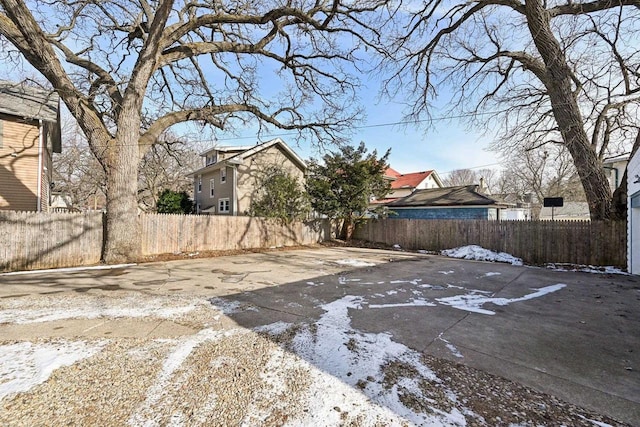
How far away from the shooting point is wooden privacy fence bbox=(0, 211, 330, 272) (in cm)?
743

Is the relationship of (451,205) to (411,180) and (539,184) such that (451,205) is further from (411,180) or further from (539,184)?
(539,184)

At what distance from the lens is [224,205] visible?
1831cm

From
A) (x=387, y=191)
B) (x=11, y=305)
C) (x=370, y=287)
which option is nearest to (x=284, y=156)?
(x=387, y=191)

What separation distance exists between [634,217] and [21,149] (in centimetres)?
1880

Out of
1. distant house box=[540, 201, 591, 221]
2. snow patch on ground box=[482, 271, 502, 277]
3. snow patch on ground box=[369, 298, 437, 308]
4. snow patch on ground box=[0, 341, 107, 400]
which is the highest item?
distant house box=[540, 201, 591, 221]

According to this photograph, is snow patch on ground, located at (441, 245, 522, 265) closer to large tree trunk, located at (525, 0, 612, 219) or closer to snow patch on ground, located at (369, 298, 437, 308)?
large tree trunk, located at (525, 0, 612, 219)

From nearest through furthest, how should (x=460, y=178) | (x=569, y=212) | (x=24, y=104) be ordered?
1. (x=24, y=104)
2. (x=569, y=212)
3. (x=460, y=178)

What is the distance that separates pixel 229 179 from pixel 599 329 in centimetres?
1722

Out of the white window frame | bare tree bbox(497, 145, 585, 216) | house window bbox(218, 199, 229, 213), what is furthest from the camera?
bare tree bbox(497, 145, 585, 216)

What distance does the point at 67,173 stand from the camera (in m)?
22.5

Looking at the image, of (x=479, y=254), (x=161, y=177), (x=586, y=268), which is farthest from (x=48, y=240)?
(x=161, y=177)

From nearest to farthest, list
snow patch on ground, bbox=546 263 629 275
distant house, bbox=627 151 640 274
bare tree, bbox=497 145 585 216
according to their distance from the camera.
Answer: distant house, bbox=627 151 640 274
snow patch on ground, bbox=546 263 629 275
bare tree, bbox=497 145 585 216

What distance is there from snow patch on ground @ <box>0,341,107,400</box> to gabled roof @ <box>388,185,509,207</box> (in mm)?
16703

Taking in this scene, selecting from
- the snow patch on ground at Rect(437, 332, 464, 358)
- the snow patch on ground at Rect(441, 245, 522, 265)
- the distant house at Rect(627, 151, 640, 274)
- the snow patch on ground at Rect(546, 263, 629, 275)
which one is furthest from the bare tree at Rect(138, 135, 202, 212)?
the distant house at Rect(627, 151, 640, 274)
